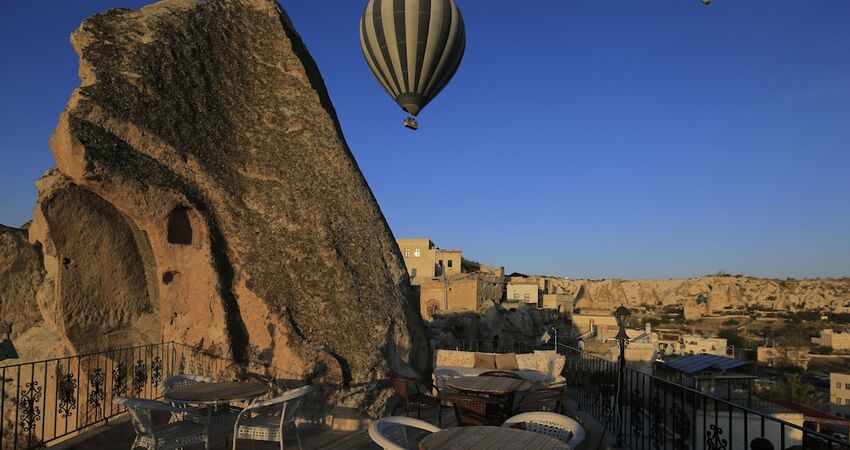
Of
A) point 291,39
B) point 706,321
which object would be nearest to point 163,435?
point 291,39

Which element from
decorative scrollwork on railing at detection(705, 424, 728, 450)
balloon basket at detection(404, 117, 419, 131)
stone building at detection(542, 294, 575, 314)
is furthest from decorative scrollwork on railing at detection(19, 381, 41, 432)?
stone building at detection(542, 294, 575, 314)

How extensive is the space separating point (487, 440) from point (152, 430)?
11.4 ft

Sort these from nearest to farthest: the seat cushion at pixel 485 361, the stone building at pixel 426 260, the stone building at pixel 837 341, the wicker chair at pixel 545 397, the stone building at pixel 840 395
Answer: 1. the wicker chair at pixel 545 397
2. the seat cushion at pixel 485 361
3. the stone building at pixel 840 395
4. the stone building at pixel 837 341
5. the stone building at pixel 426 260

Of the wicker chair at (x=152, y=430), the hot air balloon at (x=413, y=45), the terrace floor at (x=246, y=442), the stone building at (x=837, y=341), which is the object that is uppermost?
the hot air balloon at (x=413, y=45)

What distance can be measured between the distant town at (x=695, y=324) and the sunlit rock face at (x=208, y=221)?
5.29m

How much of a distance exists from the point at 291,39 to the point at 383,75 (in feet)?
19.5

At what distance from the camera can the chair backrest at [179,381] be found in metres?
7.12

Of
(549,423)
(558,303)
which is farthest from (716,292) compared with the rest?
(549,423)

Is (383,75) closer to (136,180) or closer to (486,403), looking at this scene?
(136,180)

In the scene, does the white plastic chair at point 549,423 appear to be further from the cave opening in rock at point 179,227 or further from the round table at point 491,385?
the cave opening in rock at point 179,227

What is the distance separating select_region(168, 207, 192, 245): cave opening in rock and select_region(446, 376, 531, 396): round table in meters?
5.38

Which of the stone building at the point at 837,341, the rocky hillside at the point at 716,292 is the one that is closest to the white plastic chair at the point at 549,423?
the stone building at the point at 837,341

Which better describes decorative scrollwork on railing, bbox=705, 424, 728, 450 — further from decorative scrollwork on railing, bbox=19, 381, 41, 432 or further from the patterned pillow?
decorative scrollwork on railing, bbox=19, 381, 41, 432

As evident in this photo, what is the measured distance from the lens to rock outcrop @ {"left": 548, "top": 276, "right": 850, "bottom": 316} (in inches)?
3041
